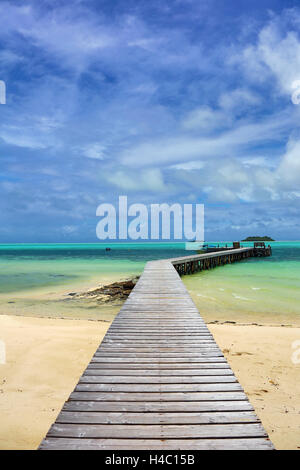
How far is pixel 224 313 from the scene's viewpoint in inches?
426

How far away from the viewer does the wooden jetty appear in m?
2.28

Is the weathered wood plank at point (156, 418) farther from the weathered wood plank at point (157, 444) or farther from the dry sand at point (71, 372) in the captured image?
the dry sand at point (71, 372)

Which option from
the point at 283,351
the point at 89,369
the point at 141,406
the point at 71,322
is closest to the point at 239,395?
the point at 141,406

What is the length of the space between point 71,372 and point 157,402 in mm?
2948

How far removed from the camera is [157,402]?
2816mm

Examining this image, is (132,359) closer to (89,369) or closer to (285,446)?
(89,369)

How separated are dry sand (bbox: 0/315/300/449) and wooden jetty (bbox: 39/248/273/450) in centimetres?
101

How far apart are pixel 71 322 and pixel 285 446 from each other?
7.31m

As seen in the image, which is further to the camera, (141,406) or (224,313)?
(224,313)

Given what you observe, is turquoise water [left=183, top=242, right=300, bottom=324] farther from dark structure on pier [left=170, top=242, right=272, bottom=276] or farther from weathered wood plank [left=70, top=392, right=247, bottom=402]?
weathered wood plank [left=70, top=392, right=247, bottom=402]

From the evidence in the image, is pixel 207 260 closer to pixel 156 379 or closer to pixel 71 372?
pixel 71 372

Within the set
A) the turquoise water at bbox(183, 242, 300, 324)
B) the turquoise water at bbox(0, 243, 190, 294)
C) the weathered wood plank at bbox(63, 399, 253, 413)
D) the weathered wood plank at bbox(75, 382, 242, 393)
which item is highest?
the weathered wood plank at bbox(63, 399, 253, 413)

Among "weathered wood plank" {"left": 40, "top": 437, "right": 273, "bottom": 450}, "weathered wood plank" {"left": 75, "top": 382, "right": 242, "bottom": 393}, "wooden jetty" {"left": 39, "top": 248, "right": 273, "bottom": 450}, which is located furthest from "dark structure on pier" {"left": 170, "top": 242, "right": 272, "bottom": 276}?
"weathered wood plank" {"left": 40, "top": 437, "right": 273, "bottom": 450}

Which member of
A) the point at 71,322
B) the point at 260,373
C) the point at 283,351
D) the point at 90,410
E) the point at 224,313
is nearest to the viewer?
the point at 90,410
